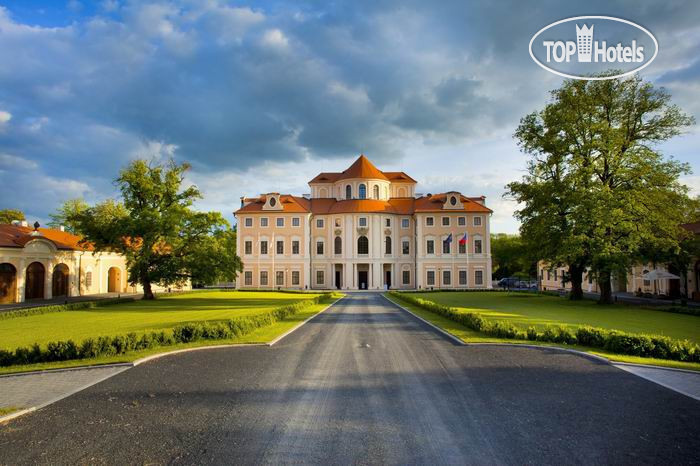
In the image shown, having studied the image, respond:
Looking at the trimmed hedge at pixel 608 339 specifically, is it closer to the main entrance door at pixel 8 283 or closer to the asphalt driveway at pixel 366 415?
the asphalt driveway at pixel 366 415

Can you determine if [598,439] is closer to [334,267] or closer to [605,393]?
[605,393]

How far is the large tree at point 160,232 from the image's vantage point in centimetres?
3994

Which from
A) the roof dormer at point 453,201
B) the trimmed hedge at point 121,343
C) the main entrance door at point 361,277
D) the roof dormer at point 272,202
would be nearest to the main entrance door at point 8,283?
the trimmed hedge at point 121,343

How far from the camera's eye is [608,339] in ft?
51.0

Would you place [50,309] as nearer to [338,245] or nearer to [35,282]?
[35,282]

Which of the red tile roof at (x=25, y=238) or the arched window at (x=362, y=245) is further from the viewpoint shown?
the arched window at (x=362, y=245)

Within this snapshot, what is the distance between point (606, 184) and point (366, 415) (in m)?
33.2

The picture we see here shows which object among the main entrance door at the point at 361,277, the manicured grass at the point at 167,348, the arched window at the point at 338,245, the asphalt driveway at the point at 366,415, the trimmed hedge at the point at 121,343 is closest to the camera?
the asphalt driveway at the point at 366,415

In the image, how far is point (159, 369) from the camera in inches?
515

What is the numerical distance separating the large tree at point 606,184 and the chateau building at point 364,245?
3010cm

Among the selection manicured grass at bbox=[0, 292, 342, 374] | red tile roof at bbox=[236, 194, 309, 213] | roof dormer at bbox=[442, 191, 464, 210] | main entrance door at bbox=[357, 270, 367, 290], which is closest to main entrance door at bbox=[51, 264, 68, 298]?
red tile roof at bbox=[236, 194, 309, 213]

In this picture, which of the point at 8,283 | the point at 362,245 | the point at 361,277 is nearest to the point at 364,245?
the point at 362,245

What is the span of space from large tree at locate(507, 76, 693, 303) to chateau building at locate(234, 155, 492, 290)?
30.1 metres

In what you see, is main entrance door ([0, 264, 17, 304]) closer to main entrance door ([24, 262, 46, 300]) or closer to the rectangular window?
main entrance door ([24, 262, 46, 300])
